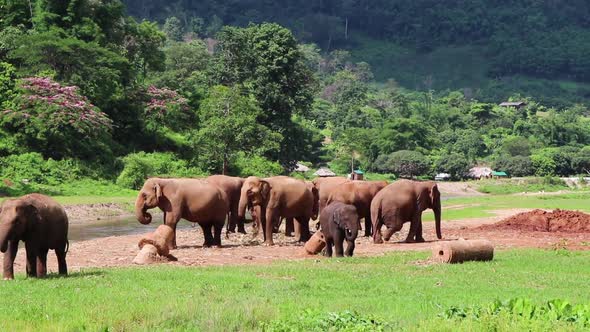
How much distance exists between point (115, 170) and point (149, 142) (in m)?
10.6

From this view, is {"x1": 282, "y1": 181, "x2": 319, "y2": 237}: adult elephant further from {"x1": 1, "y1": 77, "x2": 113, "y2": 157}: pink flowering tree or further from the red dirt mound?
{"x1": 1, "y1": 77, "x2": 113, "y2": 157}: pink flowering tree

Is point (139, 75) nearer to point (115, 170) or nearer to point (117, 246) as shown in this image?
point (115, 170)

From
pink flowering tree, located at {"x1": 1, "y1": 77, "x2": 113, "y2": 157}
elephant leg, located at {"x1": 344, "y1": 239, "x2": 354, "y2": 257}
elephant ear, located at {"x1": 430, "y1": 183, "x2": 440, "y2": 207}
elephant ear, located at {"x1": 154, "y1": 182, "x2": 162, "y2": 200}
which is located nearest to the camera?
elephant leg, located at {"x1": 344, "y1": 239, "x2": 354, "y2": 257}

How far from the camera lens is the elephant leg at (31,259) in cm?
1848

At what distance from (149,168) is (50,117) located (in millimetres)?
7296

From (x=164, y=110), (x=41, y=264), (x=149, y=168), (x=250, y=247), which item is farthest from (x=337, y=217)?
(x=164, y=110)

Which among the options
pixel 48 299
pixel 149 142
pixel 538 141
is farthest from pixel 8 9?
pixel 538 141

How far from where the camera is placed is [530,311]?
13.2 meters

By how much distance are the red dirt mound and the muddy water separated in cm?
1446

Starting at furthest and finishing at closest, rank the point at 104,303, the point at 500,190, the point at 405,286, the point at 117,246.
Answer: the point at 500,190 < the point at 117,246 < the point at 405,286 < the point at 104,303

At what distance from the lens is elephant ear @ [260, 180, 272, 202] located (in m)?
29.6

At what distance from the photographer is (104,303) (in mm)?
15141

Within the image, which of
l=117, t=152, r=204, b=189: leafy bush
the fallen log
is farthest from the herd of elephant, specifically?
l=117, t=152, r=204, b=189: leafy bush

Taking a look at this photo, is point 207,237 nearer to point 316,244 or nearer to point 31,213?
point 316,244
